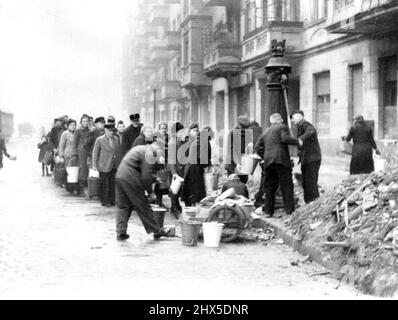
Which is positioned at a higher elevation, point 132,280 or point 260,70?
point 260,70

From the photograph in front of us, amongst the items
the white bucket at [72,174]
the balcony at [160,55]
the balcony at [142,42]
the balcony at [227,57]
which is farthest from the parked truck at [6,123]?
Result: the white bucket at [72,174]

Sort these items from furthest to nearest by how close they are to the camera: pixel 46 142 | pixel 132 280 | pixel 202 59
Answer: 1. pixel 202 59
2. pixel 46 142
3. pixel 132 280

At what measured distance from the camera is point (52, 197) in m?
15.6

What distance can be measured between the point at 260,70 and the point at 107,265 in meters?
21.7

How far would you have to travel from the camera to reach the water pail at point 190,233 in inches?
364

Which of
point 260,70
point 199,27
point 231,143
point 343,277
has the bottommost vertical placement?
point 343,277

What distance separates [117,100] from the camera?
121500 millimetres

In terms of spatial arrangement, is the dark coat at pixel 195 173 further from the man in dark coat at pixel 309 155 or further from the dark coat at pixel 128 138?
the dark coat at pixel 128 138

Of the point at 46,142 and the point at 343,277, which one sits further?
the point at 46,142

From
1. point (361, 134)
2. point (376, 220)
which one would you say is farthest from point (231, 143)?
point (376, 220)

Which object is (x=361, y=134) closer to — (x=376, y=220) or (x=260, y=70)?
(x=376, y=220)

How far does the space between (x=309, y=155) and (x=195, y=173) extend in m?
2.24

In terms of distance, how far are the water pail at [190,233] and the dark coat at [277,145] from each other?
→ 2357mm
